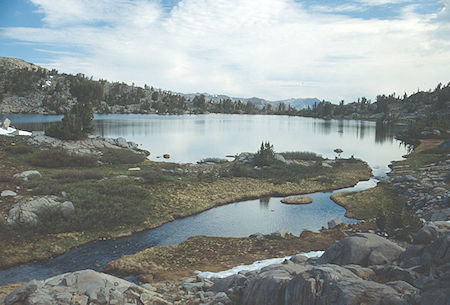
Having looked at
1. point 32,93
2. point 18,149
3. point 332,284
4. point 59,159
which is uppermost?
point 32,93

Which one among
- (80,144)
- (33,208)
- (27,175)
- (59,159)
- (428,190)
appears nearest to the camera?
(33,208)

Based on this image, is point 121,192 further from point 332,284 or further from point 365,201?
point 365,201

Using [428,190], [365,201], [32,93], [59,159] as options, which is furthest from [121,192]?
[32,93]

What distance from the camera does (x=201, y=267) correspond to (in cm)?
1636

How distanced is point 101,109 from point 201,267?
150 m

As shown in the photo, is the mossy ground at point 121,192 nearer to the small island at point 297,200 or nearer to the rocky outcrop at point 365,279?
the small island at point 297,200

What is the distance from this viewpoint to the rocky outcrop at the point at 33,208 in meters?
19.3

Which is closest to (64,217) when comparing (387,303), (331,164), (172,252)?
(172,252)

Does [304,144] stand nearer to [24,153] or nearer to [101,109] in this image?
[24,153]

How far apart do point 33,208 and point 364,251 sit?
20.1 metres

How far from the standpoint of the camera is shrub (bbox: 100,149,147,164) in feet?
131

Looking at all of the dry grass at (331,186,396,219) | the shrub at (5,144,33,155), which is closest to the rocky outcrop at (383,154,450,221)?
the dry grass at (331,186,396,219)

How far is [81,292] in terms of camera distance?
10.4 meters

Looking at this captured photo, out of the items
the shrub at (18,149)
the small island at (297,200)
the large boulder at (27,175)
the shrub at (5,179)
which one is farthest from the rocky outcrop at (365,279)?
the shrub at (18,149)
